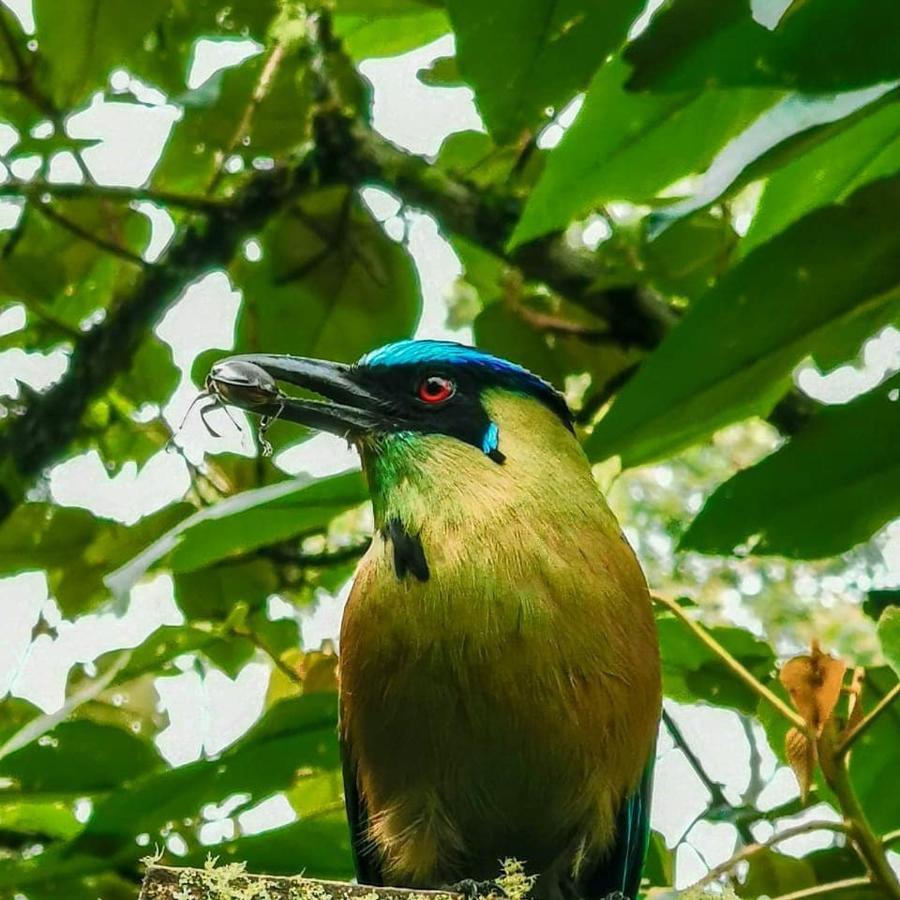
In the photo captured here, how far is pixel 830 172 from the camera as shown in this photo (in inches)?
82.7

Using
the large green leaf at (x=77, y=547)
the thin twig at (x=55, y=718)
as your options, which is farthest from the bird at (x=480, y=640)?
the large green leaf at (x=77, y=547)

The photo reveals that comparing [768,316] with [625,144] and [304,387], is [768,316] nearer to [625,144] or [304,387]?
[625,144]

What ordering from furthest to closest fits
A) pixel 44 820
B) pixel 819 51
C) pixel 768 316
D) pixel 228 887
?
pixel 44 820 < pixel 768 316 < pixel 819 51 < pixel 228 887

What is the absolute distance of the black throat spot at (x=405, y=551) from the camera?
241 cm

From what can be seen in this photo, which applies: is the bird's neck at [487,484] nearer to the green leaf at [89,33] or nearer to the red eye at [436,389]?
the red eye at [436,389]

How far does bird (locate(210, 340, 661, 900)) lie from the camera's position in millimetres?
2350

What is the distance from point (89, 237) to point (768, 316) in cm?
240

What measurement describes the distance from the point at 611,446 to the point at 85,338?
7.13 ft

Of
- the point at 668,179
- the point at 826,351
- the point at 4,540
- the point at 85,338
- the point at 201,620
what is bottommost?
the point at 826,351

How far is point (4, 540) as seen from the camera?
11.4 ft

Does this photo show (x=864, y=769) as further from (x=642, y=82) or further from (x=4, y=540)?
(x=4, y=540)

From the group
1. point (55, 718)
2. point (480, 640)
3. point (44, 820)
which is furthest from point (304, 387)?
point (44, 820)

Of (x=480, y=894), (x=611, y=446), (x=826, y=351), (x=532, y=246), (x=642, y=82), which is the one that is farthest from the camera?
(x=532, y=246)

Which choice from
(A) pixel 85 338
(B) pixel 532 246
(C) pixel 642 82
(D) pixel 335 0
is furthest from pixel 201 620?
(C) pixel 642 82
